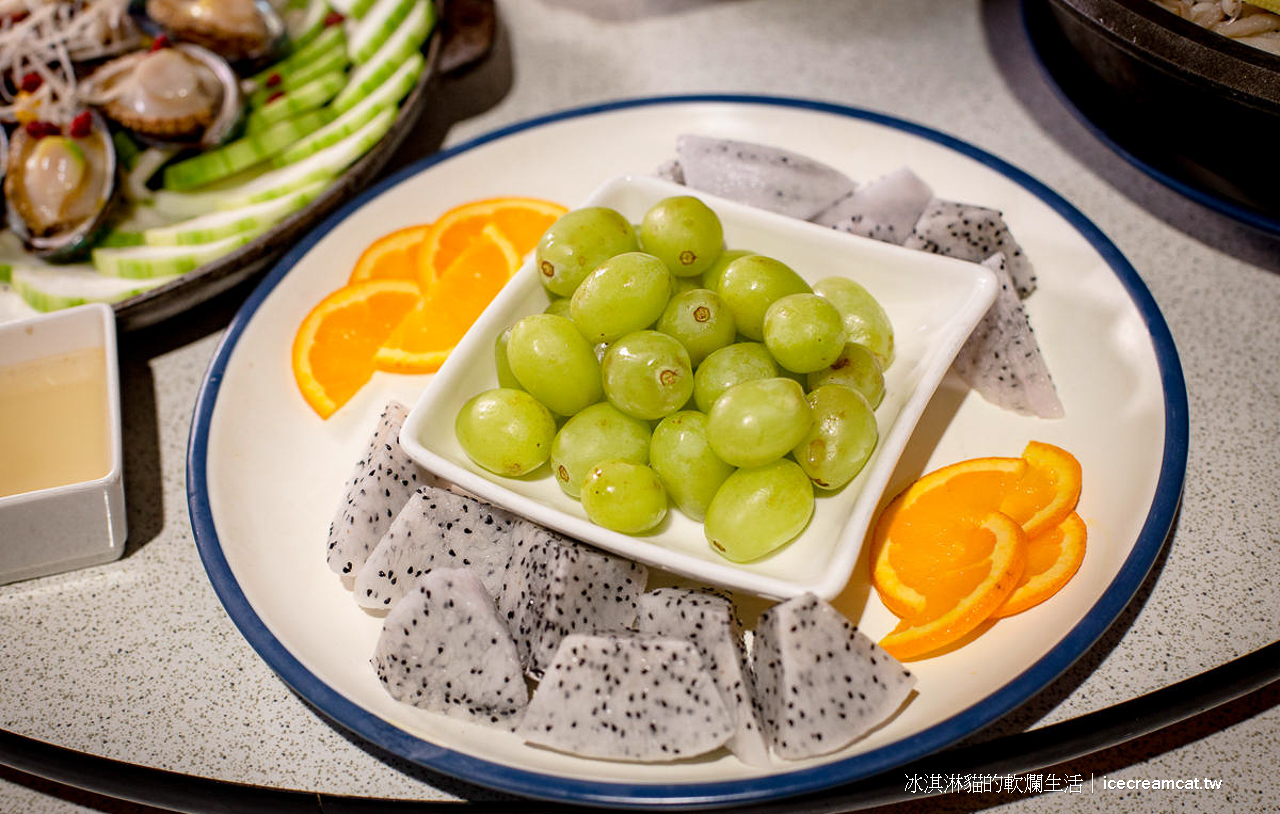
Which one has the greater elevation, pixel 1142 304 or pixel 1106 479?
pixel 1142 304

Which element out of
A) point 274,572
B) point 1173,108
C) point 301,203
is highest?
point 1173,108

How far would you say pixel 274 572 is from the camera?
1262 millimetres

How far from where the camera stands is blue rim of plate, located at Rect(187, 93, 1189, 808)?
945 millimetres

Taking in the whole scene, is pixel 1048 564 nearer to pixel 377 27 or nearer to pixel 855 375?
pixel 855 375

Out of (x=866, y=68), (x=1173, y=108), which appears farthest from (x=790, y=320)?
(x=866, y=68)

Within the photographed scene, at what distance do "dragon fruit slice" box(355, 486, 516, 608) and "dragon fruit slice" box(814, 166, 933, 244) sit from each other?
755 mm

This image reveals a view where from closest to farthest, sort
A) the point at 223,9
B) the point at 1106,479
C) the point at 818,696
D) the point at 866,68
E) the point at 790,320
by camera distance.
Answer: the point at 818,696 < the point at 790,320 < the point at 1106,479 < the point at 223,9 < the point at 866,68

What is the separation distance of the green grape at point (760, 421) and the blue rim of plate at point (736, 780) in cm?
34

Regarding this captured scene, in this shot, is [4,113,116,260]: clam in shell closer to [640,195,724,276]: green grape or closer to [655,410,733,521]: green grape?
[640,195,724,276]: green grape

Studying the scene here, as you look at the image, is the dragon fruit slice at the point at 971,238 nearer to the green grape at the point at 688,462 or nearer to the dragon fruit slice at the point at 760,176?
the dragon fruit slice at the point at 760,176

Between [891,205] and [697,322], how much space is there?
0.52 meters

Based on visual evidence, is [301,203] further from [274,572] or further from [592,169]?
[274,572]

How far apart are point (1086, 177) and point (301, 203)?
158 centimetres

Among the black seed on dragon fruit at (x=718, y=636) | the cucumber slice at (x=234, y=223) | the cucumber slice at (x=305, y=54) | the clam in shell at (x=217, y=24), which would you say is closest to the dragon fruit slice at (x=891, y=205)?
the black seed on dragon fruit at (x=718, y=636)
